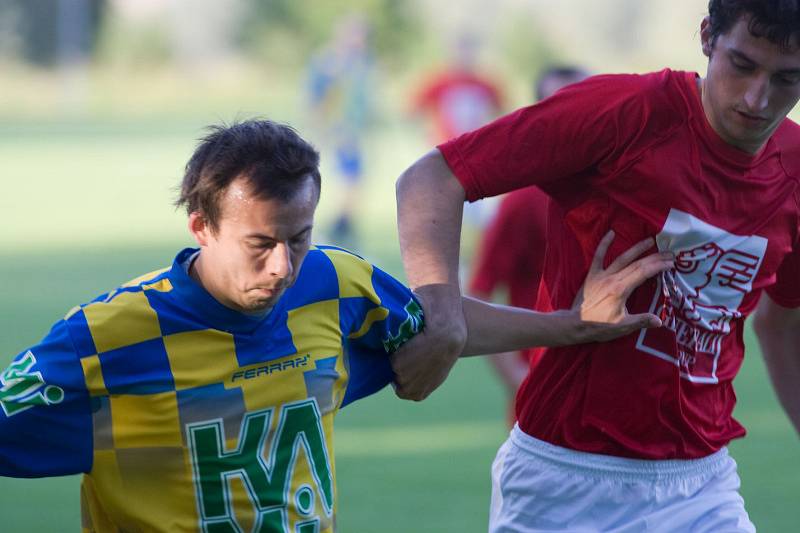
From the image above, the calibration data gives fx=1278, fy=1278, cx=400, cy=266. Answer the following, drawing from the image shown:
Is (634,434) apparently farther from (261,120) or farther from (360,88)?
(360,88)

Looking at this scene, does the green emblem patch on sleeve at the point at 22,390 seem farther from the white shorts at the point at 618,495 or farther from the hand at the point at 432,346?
the white shorts at the point at 618,495

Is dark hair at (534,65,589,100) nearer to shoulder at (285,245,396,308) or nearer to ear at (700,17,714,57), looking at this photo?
ear at (700,17,714,57)

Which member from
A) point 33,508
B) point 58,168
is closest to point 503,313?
point 33,508

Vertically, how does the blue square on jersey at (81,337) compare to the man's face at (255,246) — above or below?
below

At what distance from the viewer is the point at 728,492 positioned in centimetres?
330

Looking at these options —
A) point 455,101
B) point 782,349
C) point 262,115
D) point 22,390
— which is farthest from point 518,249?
point 455,101

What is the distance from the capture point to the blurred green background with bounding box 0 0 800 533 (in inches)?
247

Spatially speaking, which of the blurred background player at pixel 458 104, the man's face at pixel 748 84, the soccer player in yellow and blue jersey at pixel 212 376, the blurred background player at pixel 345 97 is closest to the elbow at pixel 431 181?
the soccer player in yellow and blue jersey at pixel 212 376

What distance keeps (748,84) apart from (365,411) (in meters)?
5.14

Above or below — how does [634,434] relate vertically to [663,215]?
below

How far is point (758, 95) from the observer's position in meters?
2.94

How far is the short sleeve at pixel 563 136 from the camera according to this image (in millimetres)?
3043

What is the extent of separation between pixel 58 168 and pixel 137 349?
70.0 ft

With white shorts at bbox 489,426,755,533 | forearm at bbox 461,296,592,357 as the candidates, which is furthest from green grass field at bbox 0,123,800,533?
forearm at bbox 461,296,592,357
